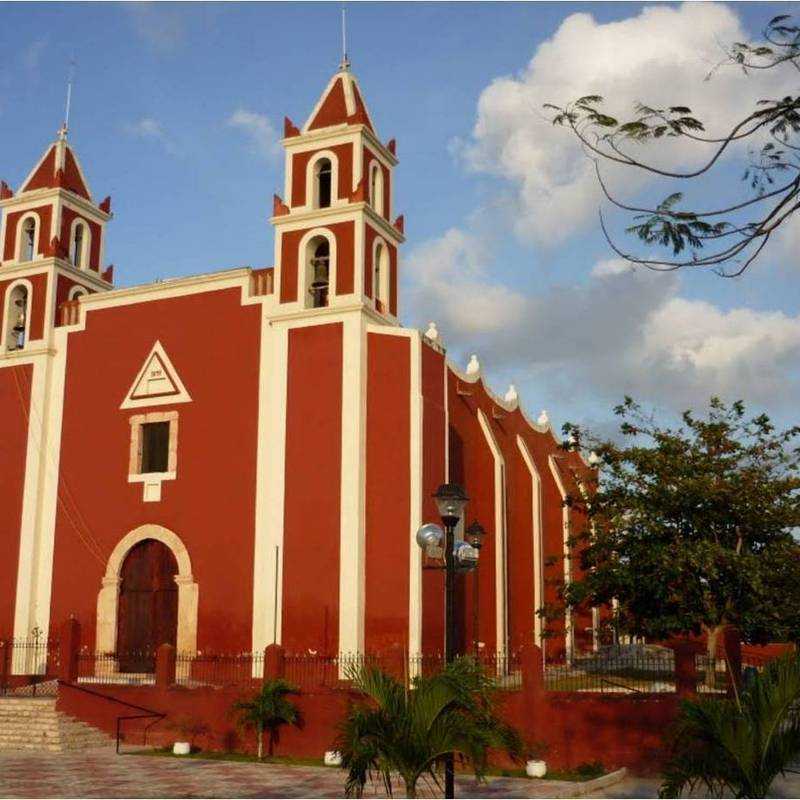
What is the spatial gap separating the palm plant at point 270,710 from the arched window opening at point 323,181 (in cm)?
1043

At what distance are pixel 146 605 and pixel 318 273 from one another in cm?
778

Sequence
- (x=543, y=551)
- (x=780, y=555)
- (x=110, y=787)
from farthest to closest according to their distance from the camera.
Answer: (x=543, y=551) → (x=780, y=555) → (x=110, y=787)

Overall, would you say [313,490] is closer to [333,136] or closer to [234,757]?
[234,757]

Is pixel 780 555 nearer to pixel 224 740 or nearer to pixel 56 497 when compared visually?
pixel 224 740

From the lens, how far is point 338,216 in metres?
20.8

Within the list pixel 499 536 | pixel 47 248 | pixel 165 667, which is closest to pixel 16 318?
pixel 47 248

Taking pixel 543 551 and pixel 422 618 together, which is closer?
pixel 422 618

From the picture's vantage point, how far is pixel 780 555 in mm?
17984

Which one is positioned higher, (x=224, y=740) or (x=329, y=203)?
(x=329, y=203)

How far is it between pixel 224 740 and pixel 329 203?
11.2 metres

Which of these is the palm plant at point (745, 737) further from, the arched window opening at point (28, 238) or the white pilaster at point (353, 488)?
the arched window opening at point (28, 238)

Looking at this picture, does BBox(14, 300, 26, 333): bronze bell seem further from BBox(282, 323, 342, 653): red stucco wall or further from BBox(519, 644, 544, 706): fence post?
BBox(519, 644, 544, 706): fence post

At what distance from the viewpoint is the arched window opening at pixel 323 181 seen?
70.8 ft

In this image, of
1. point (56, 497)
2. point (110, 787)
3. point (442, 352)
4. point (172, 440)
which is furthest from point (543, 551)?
point (110, 787)
